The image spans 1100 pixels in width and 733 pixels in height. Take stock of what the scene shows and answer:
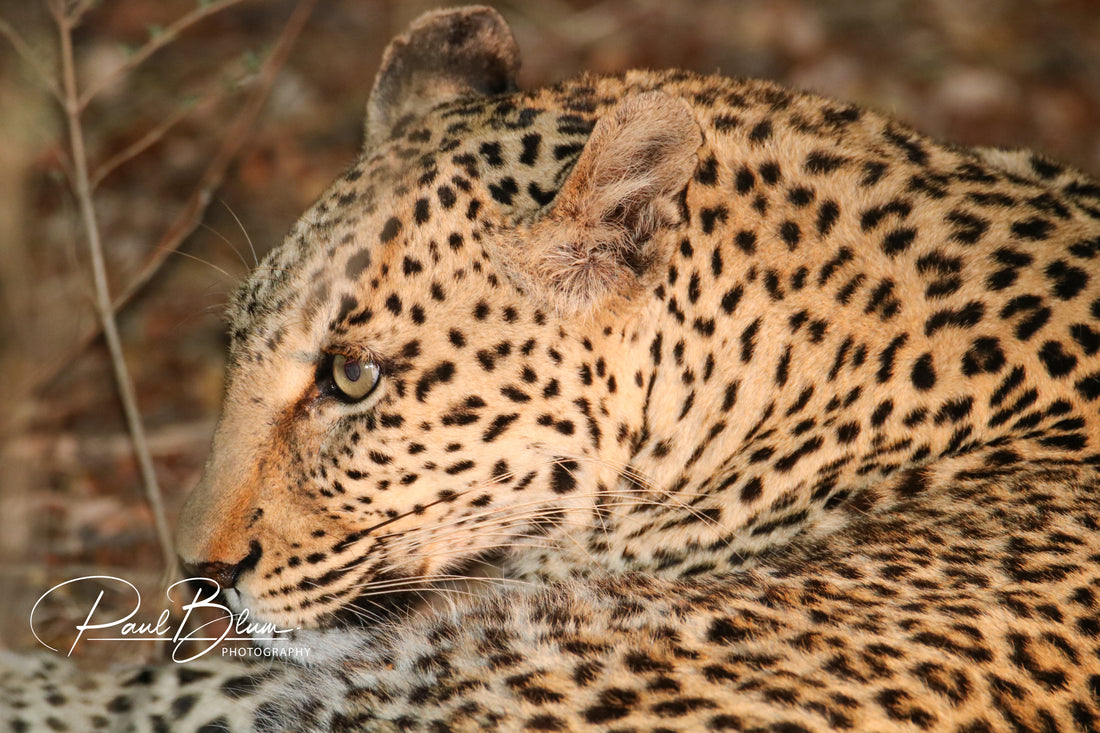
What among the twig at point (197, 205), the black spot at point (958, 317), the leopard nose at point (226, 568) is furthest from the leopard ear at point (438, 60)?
the black spot at point (958, 317)

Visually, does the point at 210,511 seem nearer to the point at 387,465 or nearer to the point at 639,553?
the point at 387,465

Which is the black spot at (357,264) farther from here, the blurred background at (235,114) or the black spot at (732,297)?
the black spot at (732,297)

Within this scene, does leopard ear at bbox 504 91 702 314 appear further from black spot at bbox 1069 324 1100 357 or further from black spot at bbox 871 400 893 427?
black spot at bbox 1069 324 1100 357

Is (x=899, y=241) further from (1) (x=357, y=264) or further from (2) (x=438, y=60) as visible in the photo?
(2) (x=438, y=60)

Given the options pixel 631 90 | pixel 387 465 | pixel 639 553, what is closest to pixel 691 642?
pixel 639 553

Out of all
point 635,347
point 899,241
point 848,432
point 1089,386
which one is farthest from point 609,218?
point 1089,386

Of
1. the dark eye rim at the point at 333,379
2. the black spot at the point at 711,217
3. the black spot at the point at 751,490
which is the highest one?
the black spot at the point at 711,217
